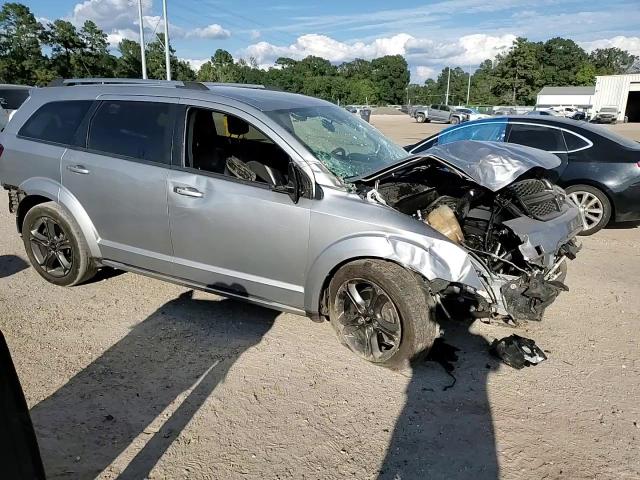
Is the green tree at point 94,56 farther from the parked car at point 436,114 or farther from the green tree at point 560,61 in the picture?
the green tree at point 560,61

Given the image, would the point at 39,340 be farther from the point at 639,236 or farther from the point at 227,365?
the point at 639,236

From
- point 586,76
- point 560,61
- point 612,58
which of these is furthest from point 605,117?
point 612,58

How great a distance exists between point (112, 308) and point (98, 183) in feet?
3.69

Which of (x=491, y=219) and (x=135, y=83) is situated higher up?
(x=135, y=83)

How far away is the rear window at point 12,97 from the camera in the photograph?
1449 centimetres

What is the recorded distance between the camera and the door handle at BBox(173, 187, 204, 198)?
3939 millimetres

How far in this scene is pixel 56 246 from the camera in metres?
4.90

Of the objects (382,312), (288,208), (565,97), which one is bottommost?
(382,312)

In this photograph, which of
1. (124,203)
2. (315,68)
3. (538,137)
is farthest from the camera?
(315,68)

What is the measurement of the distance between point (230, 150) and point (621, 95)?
60.2m

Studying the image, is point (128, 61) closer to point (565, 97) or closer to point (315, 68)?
point (315, 68)

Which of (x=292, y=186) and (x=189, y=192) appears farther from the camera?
(x=189, y=192)

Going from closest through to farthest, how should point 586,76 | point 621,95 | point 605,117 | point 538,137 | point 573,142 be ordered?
point 573,142 < point 538,137 < point 605,117 < point 621,95 < point 586,76

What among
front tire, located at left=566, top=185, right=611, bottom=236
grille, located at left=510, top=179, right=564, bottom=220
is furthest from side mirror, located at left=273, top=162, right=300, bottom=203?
front tire, located at left=566, top=185, right=611, bottom=236
